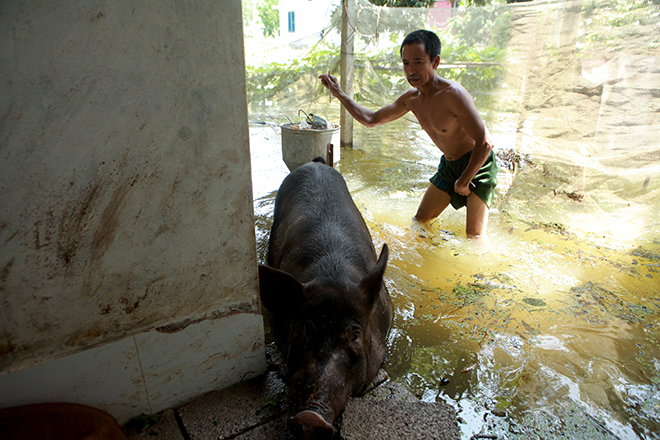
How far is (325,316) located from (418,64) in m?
2.50

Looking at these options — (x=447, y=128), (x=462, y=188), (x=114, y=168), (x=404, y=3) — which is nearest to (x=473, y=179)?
(x=462, y=188)

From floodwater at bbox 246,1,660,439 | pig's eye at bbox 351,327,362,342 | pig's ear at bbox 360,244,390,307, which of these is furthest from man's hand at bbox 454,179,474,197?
pig's eye at bbox 351,327,362,342

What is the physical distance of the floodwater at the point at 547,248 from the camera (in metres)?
2.32

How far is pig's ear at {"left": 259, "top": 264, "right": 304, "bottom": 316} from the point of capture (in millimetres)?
2150

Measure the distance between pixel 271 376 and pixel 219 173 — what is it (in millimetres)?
1219

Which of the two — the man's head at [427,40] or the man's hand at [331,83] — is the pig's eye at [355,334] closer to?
the man's head at [427,40]

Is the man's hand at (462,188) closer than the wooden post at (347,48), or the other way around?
the man's hand at (462,188)

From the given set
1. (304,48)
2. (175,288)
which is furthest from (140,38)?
(304,48)

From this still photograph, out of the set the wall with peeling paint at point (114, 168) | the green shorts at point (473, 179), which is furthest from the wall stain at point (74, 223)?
the green shorts at point (473, 179)

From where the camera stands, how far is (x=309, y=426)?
1.73 m

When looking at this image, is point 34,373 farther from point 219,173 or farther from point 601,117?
point 601,117

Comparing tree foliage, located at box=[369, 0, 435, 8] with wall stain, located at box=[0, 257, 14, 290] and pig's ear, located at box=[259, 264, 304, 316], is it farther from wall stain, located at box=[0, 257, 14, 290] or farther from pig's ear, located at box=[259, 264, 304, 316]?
wall stain, located at box=[0, 257, 14, 290]

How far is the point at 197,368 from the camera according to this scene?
205cm

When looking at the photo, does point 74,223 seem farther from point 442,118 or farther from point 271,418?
point 442,118
